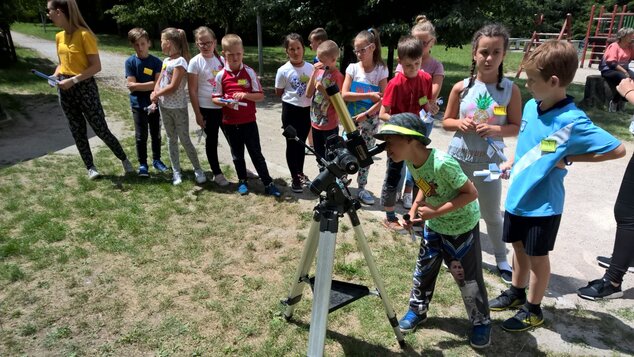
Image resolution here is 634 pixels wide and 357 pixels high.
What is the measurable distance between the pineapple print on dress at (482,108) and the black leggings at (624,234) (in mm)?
1203

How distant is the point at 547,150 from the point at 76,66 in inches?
193

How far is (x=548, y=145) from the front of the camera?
2543 millimetres

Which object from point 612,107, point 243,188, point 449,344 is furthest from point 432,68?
point 612,107

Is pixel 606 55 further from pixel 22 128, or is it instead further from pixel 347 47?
pixel 22 128

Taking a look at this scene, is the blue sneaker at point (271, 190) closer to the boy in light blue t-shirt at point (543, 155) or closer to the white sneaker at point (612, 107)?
the boy in light blue t-shirt at point (543, 155)

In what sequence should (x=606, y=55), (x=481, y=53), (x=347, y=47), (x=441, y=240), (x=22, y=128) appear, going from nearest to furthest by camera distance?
1. (x=441, y=240)
2. (x=481, y=53)
3. (x=22, y=128)
4. (x=606, y=55)
5. (x=347, y=47)

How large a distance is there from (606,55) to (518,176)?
9.20m

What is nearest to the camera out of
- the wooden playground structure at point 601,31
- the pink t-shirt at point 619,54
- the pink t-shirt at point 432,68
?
the pink t-shirt at point 432,68

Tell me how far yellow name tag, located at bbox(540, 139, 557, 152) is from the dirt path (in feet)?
4.21

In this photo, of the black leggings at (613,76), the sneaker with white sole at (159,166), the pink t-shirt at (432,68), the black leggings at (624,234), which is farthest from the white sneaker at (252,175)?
the black leggings at (613,76)

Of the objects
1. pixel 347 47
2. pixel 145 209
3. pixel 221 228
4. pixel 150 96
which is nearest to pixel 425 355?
pixel 221 228

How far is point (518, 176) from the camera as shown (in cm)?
271

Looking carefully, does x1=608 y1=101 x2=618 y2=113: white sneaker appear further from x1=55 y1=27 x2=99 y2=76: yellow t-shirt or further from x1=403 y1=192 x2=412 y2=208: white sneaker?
x1=55 y1=27 x2=99 y2=76: yellow t-shirt

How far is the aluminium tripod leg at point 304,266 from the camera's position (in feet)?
7.87
